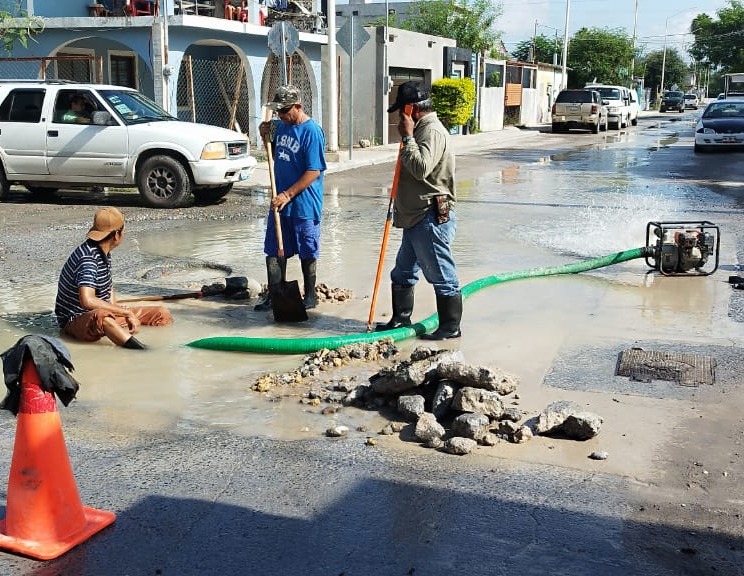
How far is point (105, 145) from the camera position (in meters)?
13.8

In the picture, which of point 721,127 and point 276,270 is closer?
point 276,270

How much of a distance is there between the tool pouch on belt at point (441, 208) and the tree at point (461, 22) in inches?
1592

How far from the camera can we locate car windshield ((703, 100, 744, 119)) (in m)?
27.5

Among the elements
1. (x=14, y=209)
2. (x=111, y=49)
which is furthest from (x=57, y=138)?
(x=111, y=49)

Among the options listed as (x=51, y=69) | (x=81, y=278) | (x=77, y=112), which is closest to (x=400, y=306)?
(x=81, y=278)

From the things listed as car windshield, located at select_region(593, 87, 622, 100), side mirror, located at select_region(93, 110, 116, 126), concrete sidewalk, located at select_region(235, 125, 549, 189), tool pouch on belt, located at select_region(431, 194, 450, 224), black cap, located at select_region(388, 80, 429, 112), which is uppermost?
car windshield, located at select_region(593, 87, 622, 100)

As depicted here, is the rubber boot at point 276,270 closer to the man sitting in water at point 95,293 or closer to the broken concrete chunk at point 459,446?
the man sitting in water at point 95,293

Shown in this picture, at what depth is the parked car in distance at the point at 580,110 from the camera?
38641mm

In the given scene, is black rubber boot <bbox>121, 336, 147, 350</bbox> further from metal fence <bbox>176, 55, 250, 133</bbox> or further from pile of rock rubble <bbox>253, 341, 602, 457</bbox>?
metal fence <bbox>176, 55, 250, 133</bbox>

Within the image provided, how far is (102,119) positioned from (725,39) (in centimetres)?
9338

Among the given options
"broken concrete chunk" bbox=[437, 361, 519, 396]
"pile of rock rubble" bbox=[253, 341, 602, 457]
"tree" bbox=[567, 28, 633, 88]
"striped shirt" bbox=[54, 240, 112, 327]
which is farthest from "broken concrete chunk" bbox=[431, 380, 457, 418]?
"tree" bbox=[567, 28, 633, 88]

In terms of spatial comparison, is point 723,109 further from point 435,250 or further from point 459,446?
point 459,446

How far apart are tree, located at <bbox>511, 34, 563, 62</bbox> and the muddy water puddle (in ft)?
184

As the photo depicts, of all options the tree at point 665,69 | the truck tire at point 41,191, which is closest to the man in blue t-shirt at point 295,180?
the truck tire at point 41,191
